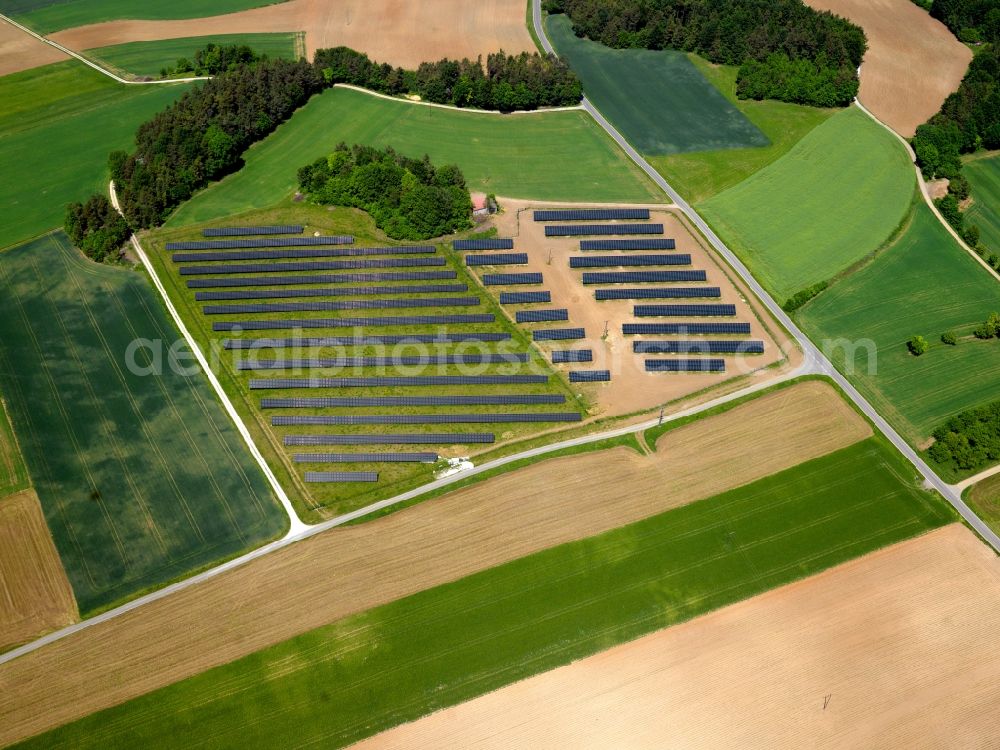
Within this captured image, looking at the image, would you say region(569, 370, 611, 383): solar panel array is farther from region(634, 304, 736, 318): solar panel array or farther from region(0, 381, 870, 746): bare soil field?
region(634, 304, 736, 318): solar panel array

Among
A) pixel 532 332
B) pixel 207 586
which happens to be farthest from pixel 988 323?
pixel 207 586

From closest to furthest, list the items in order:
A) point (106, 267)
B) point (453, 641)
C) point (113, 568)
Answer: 1. point (453, 641)
2. point (113, 568)
3. point (106, 267)

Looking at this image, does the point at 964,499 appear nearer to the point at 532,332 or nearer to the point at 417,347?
the point at 532,332

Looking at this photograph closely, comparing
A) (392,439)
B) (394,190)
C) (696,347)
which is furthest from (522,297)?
(392,439)

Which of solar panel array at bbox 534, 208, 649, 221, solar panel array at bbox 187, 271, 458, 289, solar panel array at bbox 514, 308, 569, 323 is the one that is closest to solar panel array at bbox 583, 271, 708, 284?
solar panel array at bbox 514, 308, 569, 323

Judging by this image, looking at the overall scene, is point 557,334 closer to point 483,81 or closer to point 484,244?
point 484,244
